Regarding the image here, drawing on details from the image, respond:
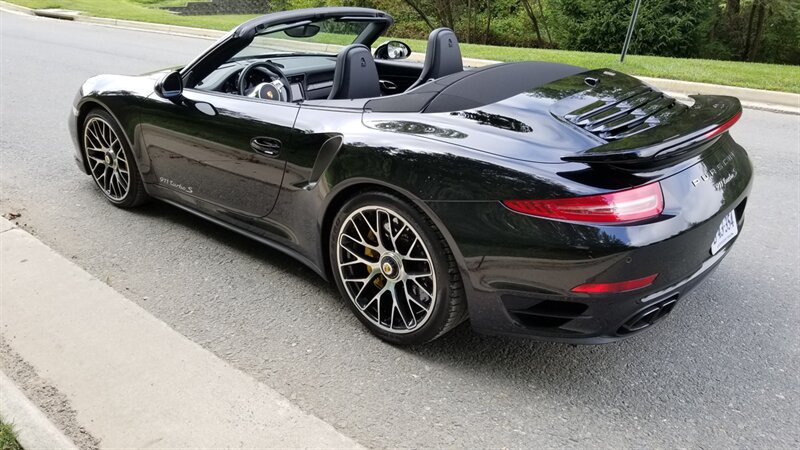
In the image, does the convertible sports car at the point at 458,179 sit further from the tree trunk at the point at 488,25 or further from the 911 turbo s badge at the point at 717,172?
the tree trunk at the point at 488,25

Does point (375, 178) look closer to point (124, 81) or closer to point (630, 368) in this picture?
point (630, 368)

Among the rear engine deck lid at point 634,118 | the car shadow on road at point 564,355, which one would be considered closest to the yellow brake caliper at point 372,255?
the car shadow on road at point 564,355

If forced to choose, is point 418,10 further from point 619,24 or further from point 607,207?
point 607,207

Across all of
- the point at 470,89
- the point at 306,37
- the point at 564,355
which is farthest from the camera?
the point at 306,37

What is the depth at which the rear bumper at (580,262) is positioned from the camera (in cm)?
222

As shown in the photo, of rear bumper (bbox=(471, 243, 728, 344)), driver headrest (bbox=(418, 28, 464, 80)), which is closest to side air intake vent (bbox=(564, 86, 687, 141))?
rear bumper (bbox=(471, 243, 728, 344))

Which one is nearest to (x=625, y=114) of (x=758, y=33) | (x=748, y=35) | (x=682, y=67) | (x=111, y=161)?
(x=111, y=161)

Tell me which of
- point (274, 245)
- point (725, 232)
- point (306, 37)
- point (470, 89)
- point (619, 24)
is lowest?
point (619, 24)

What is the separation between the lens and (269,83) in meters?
3.46

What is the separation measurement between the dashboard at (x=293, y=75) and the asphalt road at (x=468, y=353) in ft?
3.27

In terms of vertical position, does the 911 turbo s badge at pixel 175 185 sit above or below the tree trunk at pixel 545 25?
above

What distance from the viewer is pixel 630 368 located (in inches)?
107

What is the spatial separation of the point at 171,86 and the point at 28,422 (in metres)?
1.96

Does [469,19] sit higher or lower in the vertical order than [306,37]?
lower
